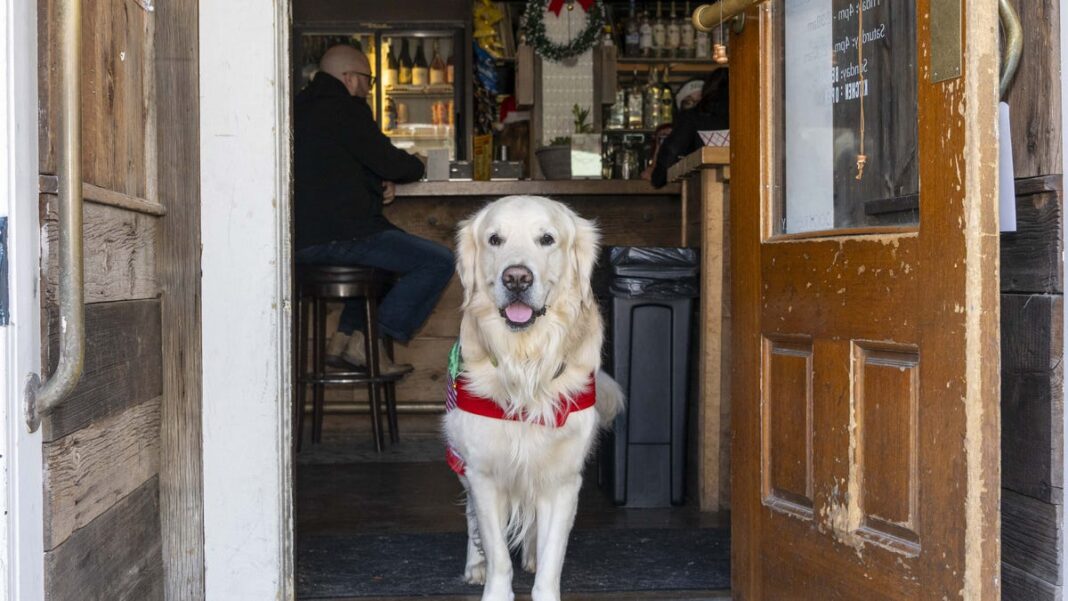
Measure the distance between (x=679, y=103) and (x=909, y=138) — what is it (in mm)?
4955

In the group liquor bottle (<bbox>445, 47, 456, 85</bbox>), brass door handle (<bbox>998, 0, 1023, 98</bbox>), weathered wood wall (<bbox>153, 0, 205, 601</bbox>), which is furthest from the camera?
liquor bottle (<bbox>445, 47, 456, 85</bbox>)

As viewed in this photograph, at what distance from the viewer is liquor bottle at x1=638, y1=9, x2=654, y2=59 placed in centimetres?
790

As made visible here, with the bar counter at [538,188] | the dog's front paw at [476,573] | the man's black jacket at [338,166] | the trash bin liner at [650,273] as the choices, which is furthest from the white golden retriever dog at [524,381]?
the bar counter at [538,188]

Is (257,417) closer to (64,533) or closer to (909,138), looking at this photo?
(64,533)

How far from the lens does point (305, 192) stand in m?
4.79

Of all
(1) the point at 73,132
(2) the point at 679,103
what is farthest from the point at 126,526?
(2) the point at 679,103

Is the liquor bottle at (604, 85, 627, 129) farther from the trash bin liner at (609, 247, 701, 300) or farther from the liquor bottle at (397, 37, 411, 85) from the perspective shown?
the trash bin liner at (609, 247, 701, 300)

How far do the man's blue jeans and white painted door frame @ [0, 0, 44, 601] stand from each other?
3.22m

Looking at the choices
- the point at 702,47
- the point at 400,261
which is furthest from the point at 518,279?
the point at 702,47

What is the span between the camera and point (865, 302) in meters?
1.97

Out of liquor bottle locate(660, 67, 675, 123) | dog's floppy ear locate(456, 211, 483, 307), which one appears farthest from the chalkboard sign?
liquor bottle locate(660, 67, 675, 123)

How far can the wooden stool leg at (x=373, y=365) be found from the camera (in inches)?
186

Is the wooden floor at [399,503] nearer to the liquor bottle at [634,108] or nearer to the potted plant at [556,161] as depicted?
the potted plant at [556,161]

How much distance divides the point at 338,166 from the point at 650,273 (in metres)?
1.78
